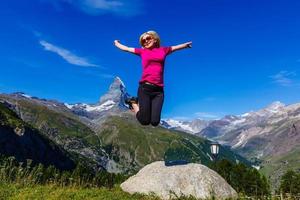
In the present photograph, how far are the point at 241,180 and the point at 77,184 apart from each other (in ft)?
279

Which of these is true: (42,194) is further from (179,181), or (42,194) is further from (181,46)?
(179,181)

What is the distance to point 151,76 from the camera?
15078 millimetres

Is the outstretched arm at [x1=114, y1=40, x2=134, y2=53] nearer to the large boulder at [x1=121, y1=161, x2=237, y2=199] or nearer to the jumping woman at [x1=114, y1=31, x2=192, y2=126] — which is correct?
the jumping woman at [x1=114, y1=31, x2=192, y2=126]

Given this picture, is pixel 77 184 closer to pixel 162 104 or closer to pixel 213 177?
pixel 162 104

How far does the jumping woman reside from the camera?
1512 centimetres

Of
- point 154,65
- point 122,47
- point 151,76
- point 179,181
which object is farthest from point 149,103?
point 179,181

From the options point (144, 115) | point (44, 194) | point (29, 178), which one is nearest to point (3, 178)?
point (29, 178)

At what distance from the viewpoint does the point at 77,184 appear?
16.6 metres

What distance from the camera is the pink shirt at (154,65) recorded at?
594 inches

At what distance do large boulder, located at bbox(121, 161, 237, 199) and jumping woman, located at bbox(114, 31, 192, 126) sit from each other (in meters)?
6.96

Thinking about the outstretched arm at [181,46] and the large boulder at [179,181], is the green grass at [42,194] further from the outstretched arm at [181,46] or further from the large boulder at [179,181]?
the large boulder at [179,181]

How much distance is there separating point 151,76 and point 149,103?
1.02 meters

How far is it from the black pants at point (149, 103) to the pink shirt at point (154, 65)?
261 millimetres

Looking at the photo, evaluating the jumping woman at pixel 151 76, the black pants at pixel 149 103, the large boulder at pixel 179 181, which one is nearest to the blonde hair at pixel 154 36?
the jumping woman at pixel 151 76
